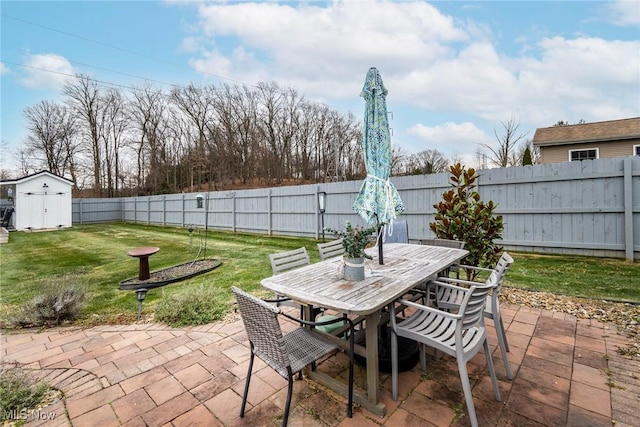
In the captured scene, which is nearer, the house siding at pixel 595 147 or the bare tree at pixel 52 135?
the house siding at pixel 595 147

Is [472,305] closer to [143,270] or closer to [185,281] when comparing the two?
[185,281]

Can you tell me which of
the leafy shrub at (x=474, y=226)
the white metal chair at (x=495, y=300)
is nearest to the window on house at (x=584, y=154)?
the leafy shrub at (x=474, y=226)

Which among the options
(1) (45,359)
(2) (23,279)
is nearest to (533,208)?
(1) (45,359)

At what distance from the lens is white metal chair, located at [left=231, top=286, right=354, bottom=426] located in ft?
4.89

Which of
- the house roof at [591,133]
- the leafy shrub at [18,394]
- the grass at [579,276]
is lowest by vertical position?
the leafy shrub at [18,394]

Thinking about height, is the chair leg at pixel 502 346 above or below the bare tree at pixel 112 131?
below

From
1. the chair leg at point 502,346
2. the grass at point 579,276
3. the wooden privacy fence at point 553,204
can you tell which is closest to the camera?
the chair leg at point 502,346

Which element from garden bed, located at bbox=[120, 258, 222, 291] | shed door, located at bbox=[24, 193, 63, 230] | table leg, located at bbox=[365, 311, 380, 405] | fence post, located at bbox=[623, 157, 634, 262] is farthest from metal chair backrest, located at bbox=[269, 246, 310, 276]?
shed door, located at bbox=[24, 193, 63, 230]

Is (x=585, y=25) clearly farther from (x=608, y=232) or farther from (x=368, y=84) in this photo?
(x=368, y=84)

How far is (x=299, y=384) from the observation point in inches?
81.6

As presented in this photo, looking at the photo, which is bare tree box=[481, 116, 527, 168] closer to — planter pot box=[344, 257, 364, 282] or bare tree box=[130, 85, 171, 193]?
planter pot box=[344, 257, 364, 282]

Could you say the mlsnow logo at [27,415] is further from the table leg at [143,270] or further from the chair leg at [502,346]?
the table leg at [143,270]

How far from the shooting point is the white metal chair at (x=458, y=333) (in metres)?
1.63

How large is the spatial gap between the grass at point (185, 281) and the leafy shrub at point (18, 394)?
1.27m
